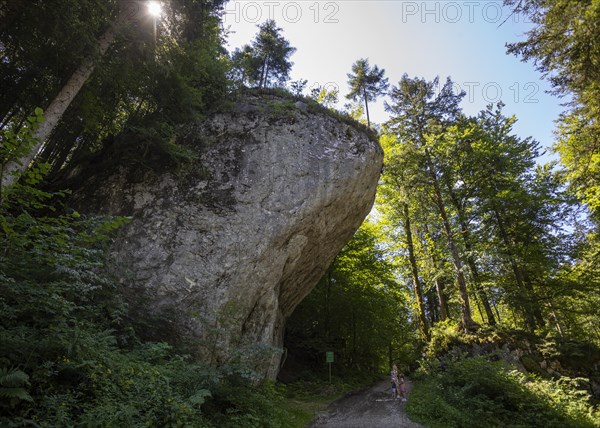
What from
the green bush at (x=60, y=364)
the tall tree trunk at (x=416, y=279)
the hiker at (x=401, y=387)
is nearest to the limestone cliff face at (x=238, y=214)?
the green bush at (x=60, y=364)

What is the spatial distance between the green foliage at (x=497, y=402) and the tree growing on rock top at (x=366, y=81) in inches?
791

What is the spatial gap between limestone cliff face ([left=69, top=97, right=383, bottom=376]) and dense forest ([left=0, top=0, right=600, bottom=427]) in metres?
0.84

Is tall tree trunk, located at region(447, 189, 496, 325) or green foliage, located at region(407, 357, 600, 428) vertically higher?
tall tree trunk, located at region(447, 189, 496, 325)

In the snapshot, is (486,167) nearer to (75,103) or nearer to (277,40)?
(277,40)

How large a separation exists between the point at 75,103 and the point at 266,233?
7.44 meters

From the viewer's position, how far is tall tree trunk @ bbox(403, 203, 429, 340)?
1961cm

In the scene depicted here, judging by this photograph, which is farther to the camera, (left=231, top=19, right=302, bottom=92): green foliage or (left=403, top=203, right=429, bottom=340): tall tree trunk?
(left=231, top=19, right=302, bottom=92): green foliage

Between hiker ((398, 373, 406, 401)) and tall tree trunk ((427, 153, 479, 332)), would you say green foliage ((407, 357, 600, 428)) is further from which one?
tall tree trunk ((427, 153, 479, 332))

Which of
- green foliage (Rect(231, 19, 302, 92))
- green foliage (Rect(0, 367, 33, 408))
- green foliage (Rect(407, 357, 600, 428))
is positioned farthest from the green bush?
green foliage (Rect(231, 19, 302, 92))

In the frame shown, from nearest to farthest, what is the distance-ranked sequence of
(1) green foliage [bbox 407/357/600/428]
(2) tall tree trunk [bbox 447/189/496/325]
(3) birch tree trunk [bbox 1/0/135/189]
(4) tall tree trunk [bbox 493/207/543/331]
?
(3) birch tree trunk [bbox 1/0/135/189] → (1) green foliage [bbox 407/357/600/428] → (4) tall tree trunk [bbox 493/207/543/331] → (2) tall tree trunk [bbox 447/189/496/325]

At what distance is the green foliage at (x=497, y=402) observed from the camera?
29.5ft

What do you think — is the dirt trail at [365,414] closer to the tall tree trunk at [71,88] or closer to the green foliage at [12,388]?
the green foliage at [12,388]

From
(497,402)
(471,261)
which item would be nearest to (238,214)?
(497,402)

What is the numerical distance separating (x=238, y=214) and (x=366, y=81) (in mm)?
19624
